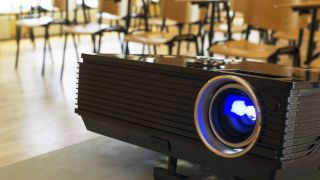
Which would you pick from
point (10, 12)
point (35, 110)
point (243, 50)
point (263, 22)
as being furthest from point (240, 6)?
point (10, 12)

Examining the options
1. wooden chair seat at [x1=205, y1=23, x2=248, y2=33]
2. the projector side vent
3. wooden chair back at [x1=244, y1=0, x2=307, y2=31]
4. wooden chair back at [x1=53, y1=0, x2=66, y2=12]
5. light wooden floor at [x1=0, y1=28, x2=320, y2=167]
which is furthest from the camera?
wooden chair seat at [x1=205, y1=23, x2=248, y2=33]

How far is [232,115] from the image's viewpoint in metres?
1.41

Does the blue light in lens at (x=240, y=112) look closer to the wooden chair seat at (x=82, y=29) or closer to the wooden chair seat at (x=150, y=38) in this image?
the wooden chair seat at (x=150, y=38)

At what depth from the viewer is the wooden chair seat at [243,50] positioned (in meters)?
2.67

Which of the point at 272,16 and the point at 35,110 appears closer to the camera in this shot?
the point at 35,110

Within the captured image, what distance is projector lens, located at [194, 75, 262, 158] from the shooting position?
4.37 feet

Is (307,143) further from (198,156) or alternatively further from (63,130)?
(63,130)

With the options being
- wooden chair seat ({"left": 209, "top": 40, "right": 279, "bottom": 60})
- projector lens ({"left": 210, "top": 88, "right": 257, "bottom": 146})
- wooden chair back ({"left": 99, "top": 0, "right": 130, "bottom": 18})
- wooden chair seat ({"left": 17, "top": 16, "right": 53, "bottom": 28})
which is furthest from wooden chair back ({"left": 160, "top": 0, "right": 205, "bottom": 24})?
projector lens ({"left": 210, "top": 88, "right": 257, "bottom": 146})

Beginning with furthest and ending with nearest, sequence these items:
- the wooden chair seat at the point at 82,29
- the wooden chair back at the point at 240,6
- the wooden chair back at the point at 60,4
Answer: the wooden chair back at the point at 60,4, the wooden chair seat at the point at 82,29, the wooden chair back at the point at 240,6

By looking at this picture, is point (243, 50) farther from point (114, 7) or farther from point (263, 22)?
point (114, 7)

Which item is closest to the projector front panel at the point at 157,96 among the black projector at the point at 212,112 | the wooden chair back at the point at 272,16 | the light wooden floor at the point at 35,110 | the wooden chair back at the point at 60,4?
the black projector at the point at 212,112

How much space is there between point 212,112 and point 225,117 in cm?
5

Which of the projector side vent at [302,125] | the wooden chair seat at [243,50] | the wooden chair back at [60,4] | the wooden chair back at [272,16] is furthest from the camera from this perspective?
the wooden chair back at [60,4]

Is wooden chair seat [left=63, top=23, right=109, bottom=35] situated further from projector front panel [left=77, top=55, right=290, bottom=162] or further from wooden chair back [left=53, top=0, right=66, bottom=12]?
projector front panel [left=77, top=55, right=290, bottom=162]
